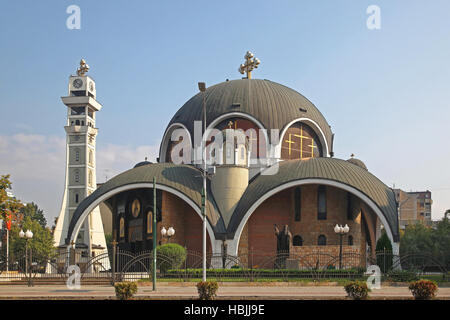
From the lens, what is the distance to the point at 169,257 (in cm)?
2733

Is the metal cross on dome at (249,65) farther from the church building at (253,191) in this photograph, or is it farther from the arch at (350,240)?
the arch at (350,240)

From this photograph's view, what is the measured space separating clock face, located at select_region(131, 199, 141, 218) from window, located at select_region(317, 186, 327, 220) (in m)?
11.4

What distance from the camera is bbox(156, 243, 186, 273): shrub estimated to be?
2711 cm

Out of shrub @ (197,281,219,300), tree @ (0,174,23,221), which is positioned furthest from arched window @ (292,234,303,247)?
shrub @ (197,281,219,300)

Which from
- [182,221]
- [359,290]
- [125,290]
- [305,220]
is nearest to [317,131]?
[305,220]

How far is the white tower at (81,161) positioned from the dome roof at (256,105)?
1234 centimetres

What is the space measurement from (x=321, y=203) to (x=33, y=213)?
4858 centimetres

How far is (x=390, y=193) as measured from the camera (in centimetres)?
3381

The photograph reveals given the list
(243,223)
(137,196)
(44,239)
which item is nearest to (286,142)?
(243,223)

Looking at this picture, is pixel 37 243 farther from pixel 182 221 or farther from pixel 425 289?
pixel 425 289

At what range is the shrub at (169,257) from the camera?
27109 mm

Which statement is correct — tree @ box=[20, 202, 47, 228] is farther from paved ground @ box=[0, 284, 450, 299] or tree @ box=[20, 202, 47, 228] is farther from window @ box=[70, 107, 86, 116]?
paved ground @ box=[0, 284, 450, 299]

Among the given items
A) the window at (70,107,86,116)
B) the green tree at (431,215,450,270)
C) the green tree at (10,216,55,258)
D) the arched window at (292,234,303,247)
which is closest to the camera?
the arched window at (292,234,303,247)
